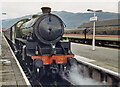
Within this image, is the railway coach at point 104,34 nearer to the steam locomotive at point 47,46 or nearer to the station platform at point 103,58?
the station platform at point 103,58

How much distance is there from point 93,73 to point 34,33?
3695 millimetres

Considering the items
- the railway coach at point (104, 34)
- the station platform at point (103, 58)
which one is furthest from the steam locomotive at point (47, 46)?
the railway coach at point (104, 34)

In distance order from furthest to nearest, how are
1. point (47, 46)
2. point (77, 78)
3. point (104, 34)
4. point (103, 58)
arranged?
point (104, 34) < point (103, 58) < point (77, 78) < point (47, 46)

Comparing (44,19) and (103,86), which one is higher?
(44,19)

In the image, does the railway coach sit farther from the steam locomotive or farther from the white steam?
the steam locomotive

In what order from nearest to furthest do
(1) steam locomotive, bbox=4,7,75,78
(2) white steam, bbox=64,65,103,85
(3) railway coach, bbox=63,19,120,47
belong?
(1) steam locomotive, bbox=4,7,75,78 < (2) white steam, bbox=64,65,103,85 < (3) railway coach, bbox=63,19,120,47

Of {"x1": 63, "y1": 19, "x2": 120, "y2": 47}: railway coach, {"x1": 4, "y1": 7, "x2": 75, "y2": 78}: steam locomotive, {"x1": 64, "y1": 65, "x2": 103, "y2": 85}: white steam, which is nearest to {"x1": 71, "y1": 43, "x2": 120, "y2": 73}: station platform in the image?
{"x1": 64, "y1": 65, "x2": 103, "y2": 85}: white steam

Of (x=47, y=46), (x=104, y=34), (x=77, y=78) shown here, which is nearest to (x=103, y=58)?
(x=77, y=78)

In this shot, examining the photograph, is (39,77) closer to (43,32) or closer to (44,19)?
(43,32)

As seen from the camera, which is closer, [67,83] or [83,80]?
[67,83]

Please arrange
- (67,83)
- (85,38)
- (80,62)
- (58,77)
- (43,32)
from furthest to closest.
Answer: (85,38), (80,62), (58,77), (43,32), (67,83)

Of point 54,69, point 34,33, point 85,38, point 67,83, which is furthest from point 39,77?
point 85,38

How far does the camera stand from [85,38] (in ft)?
78.5

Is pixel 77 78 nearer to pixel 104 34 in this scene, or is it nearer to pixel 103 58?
pixel 103 58
